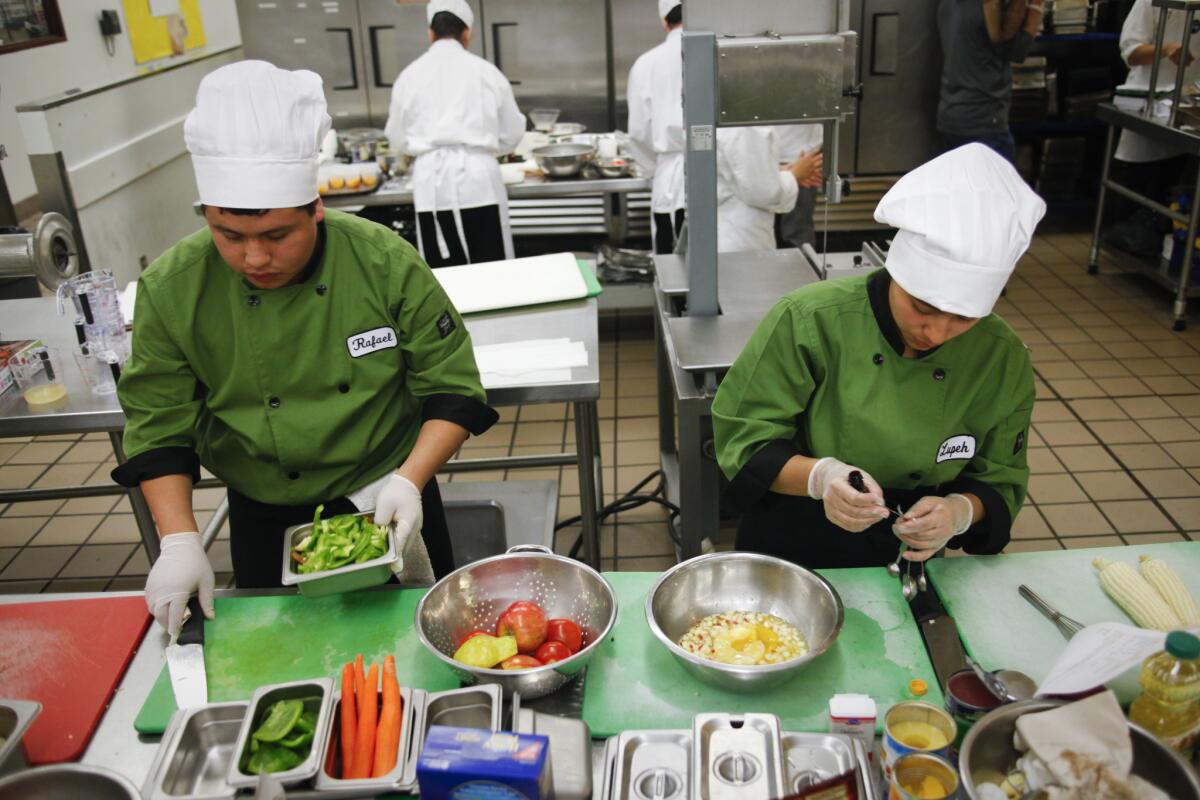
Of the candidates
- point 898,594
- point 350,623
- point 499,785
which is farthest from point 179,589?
point 898,594

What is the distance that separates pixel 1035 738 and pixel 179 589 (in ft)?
4.54

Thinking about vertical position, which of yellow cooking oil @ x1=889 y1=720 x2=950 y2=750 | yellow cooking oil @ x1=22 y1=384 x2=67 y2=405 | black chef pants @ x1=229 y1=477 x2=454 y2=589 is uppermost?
yellow cooking oil @ x1=22 y1=384 x2=67 y2=405

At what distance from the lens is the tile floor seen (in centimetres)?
338

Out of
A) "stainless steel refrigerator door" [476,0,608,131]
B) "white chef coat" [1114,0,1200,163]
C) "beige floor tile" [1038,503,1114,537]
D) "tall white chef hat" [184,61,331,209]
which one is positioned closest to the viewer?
"tall white chef hat" [184,61,331,209]

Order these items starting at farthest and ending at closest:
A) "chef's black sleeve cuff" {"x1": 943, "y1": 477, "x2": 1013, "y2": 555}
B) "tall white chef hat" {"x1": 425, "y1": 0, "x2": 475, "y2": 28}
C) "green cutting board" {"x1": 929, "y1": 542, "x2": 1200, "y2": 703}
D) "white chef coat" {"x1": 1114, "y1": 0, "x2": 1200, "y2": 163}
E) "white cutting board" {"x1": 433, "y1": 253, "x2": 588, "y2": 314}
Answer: "white chef coat" {"x1": 1114, "y1": 0, "x2": 1200, "y2": 163} < "tall white chef hat" {"x1": 425, "y1": 0, "x2": 475, "y2": 28} < "white cutting board" {"x1": 433, "y1": 253, "x2": 588, "y2": 314} < "chef's black sleeve cuff" {"x1": 943, "y1": 477, "x2": 1013, "y2": 555} < "green cutting board" {"x1": 929, "y1": 542, "x2": 1200, "y2": 703}

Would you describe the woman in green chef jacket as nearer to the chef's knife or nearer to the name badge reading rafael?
the name badge reading rafael

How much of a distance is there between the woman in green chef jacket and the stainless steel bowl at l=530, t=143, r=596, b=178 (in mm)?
3186

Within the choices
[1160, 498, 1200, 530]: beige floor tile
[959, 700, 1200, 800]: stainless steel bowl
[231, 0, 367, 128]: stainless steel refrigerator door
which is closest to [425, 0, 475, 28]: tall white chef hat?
[231, 0, 367, 128]: stainless steel refrigerator door

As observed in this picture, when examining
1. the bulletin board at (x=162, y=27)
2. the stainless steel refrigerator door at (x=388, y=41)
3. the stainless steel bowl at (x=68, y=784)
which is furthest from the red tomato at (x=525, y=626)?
the bulletin board at (x=162, y=27)

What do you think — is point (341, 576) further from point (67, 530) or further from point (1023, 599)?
point (67, 530)

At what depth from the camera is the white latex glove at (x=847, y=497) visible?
1.57 m

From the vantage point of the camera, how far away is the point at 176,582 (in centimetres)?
162

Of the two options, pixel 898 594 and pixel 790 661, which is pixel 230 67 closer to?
pixel 790 661

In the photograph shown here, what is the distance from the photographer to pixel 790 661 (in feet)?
4.59
